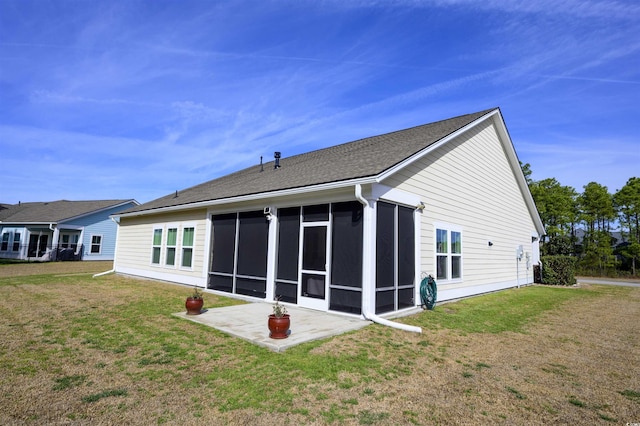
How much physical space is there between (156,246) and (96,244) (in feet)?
61.0

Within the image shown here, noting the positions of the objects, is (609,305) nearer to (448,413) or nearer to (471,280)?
(471,280)

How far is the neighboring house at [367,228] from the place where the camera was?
7.28 meters

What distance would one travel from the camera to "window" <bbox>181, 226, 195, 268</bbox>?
479 inches

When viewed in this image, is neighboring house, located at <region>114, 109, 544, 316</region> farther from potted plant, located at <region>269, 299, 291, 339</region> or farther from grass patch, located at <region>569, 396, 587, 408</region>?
grass patch, located at <region>569, 396, 587, 408</region>

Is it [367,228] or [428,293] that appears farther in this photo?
[428,293]

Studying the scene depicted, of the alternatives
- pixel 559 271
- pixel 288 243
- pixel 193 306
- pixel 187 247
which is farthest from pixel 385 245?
pixel 559 271

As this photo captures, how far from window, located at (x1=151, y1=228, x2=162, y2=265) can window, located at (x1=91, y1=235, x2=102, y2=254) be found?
59.6 ft

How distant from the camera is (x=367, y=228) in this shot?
6.97 meters

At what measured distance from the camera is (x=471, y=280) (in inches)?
432

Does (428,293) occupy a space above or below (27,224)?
below

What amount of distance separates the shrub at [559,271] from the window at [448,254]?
9.69 metres

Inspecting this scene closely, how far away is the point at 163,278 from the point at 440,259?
10.8 metres

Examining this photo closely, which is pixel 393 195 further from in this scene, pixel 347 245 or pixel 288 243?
pixel 288 243

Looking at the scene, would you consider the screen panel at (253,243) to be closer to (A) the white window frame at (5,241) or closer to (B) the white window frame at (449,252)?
(B) the white window frame at (449,252)
